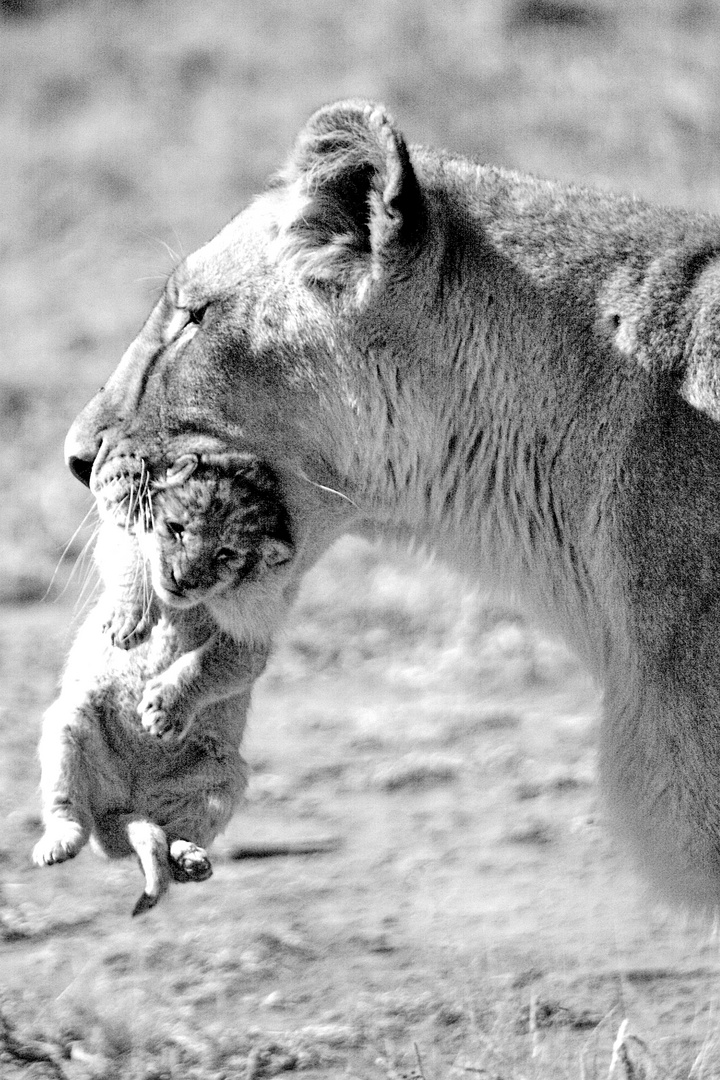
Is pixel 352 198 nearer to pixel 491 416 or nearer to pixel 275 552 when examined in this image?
pixel 491 416

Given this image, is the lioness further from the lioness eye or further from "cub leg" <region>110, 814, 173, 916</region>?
"cub leg" <region>110, 814, 173, 916</region>

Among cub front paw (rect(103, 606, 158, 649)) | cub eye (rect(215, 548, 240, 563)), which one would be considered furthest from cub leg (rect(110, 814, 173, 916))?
cub eye (rect(215, 548, 240, 563))

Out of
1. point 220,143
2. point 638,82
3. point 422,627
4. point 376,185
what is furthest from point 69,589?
point 638,82

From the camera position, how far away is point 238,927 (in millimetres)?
4637

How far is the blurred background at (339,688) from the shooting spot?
13.6ft

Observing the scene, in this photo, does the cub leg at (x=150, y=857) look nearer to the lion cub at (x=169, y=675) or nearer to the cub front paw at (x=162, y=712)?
→ the lion cub at (x=169, y=675)

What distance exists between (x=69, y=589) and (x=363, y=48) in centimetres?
587

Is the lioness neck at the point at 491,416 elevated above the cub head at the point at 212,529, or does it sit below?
above

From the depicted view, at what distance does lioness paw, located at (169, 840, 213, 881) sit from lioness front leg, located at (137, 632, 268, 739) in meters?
0.28

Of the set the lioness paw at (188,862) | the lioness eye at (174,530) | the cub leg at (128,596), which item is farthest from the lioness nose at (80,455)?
the lioness paw at (188,862)

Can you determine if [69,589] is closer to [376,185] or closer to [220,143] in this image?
[376,185]

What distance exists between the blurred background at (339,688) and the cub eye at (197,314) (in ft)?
2.74

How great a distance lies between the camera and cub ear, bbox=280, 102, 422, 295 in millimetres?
3527

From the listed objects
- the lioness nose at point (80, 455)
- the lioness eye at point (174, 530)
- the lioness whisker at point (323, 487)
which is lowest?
the lioness eye at point (174, 530)
